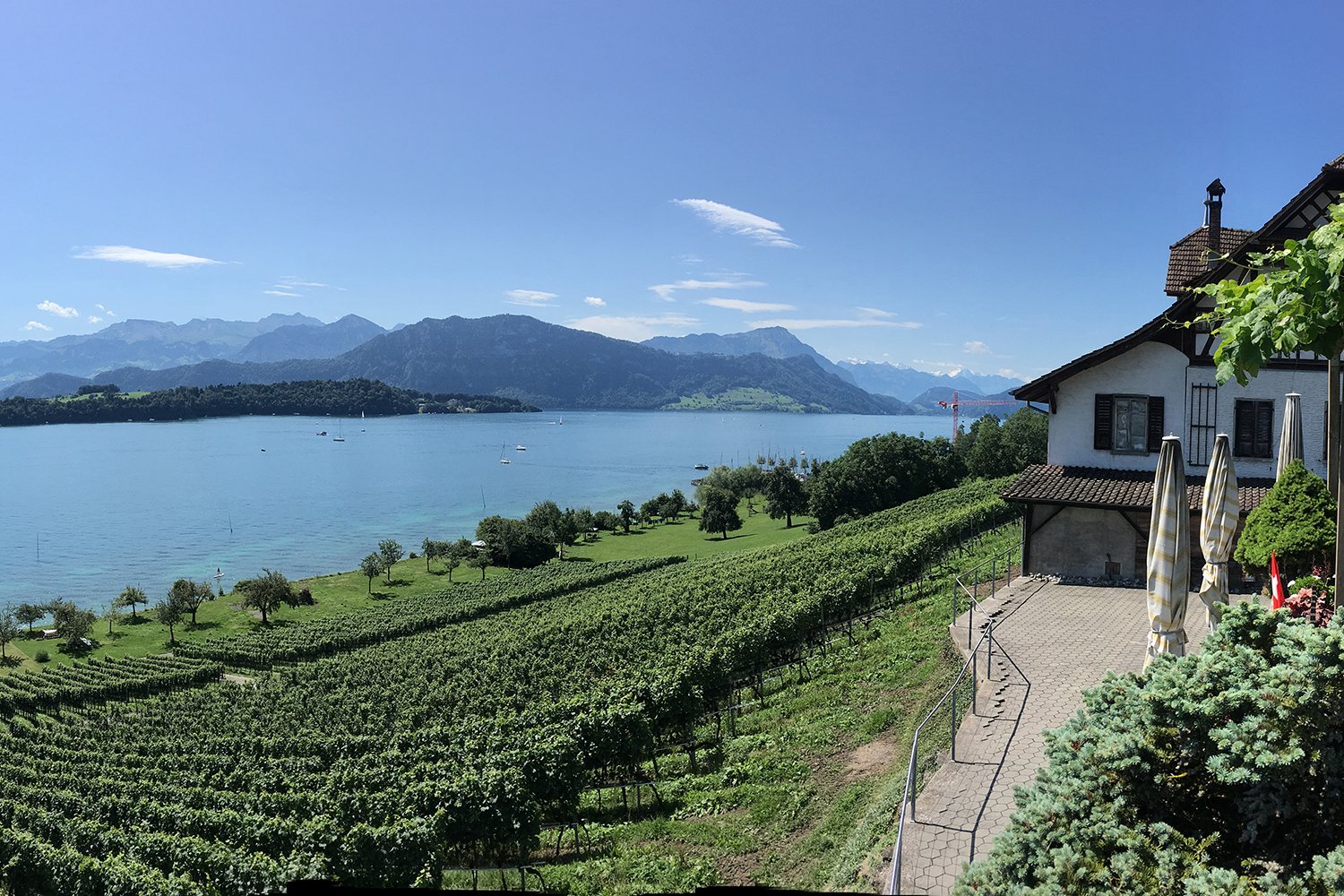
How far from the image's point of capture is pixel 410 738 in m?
25.4

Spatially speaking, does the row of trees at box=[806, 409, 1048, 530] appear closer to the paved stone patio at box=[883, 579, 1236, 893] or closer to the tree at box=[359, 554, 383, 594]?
the tree at box=[359, 554, 383, 594]

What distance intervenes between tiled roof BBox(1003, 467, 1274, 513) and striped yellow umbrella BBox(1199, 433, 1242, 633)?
915 centimetres

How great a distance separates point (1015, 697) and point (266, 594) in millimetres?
65161

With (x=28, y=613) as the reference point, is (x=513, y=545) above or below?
above

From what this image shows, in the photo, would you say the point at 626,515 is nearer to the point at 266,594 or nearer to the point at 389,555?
the point at 389,555

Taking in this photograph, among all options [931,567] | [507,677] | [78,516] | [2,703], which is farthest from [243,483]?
[931,567]

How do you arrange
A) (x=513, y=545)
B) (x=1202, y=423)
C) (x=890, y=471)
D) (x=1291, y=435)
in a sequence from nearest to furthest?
(x=1291, y=435) < (x=1202, y=423) < (x=890, y=471) < (x=513, y=545)

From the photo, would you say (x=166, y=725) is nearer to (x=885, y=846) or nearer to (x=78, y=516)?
(x=885, y=846)

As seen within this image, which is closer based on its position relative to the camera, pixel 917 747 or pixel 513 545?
pixel 917 747

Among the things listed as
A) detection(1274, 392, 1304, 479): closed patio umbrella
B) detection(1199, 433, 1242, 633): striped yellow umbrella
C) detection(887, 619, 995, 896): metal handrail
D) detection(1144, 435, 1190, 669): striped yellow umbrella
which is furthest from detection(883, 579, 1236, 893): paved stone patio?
detection(1274, 392, 1304, 479): closed patio umbrella

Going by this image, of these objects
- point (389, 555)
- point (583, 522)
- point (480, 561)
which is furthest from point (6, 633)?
point (583, 522)

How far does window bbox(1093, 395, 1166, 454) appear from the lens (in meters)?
22.1

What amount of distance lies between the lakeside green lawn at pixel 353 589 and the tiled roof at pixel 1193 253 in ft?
182

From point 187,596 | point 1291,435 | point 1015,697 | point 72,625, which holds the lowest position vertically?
point 72,625
